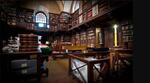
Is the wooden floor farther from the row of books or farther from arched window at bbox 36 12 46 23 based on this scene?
arched window at bbox 36 12 46 23

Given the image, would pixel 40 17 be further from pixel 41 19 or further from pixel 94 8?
pixel 94 8

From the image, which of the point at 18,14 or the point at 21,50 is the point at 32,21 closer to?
the point at 18,14

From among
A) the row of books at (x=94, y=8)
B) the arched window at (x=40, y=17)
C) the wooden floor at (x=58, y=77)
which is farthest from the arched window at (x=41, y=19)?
the wooden floor at (x=58, y=77)

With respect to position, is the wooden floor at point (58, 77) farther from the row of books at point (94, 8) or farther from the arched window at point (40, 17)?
the arched window at point (40, 17)

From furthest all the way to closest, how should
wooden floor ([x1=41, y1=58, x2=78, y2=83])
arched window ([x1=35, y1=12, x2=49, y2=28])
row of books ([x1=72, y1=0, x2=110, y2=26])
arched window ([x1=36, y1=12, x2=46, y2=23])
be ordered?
arched window ([x1=36, y1=12, x2=46, y2=23])
arched window ([x1=35, y1=12, x2=49, y2=28])
row of books ([x1=72, y1=0, x2=110, y2=26])
wooden floor ([x1=41, y1=58, x2=78, y2=83])

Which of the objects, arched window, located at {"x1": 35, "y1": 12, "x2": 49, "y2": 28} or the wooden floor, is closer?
the wooden floor

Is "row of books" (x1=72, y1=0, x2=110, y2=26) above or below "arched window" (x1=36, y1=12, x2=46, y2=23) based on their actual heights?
below

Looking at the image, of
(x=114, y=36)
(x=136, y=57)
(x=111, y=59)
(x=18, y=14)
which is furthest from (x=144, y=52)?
(x=18, y=14)

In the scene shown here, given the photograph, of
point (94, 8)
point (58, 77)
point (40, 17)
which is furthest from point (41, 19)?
point (58, 77)

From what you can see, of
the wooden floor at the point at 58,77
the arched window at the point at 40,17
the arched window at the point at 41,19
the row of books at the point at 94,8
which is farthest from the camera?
the arched window at the point at 40,17

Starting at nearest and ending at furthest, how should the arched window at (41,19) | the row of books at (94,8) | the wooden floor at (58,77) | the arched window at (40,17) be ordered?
1. the wooden floor at (58,77)
2. the row of books at (94,8)
3. the arched window at (41,19)
4. the arched window at (40,17)

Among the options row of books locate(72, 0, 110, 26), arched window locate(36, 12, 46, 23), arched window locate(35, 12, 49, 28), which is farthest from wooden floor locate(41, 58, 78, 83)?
arched window locate(36, 12, 46, 23)

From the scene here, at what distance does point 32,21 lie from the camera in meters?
13.6

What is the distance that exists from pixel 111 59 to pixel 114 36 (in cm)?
394
